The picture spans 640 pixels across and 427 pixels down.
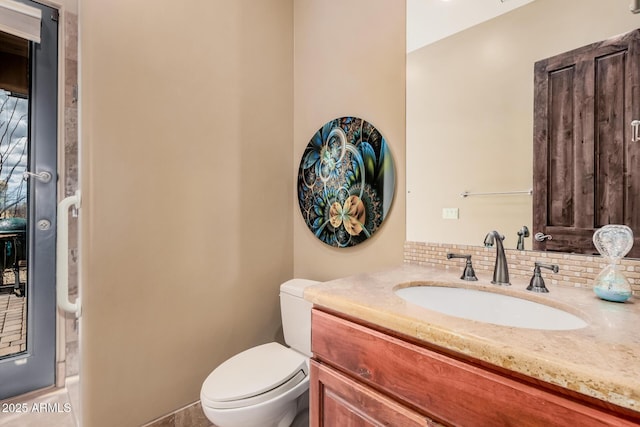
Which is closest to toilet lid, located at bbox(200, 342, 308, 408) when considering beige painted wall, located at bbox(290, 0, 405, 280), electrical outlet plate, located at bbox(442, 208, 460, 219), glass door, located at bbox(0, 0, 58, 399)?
beige painted wall, located at bbox(290, 0, 405, 280)

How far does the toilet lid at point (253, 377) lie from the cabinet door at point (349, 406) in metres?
0.36

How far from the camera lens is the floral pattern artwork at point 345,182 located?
5.12 ft

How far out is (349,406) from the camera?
0.86 m

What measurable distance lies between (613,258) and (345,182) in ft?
3.70

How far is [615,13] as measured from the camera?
37.7 inches

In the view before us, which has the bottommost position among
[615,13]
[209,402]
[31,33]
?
[209,402]

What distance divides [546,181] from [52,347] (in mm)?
2783

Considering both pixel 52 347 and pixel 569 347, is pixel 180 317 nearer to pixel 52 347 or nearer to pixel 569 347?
pixel 52 347

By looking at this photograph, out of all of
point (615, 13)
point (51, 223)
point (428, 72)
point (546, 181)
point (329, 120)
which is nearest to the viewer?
point (615, 13)

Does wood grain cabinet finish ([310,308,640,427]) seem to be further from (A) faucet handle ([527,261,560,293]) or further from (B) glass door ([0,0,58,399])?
(B) glass door ([0,0,58,399])

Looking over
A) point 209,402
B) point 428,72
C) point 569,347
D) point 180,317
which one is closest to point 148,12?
point 428,72

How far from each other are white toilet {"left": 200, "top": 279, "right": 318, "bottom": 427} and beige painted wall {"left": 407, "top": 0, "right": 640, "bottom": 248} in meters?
0.79

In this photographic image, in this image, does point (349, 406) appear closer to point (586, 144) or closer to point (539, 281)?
point (539, 281)

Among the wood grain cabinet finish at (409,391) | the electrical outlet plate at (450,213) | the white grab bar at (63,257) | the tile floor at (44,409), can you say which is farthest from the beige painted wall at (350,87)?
the tile floor at (44,409)
